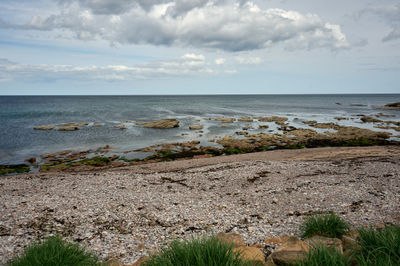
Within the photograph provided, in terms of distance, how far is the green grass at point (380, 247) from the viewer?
188 inches

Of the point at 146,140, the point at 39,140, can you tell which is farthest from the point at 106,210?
the point at 39,140

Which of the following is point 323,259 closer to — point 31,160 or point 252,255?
point 252,255

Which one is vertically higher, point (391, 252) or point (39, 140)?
point (391, 252)

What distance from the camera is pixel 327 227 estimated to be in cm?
772

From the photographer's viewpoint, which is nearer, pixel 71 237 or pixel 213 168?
pixel 71 237

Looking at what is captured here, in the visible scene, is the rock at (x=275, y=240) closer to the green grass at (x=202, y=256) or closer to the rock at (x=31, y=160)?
the green grass at (x=202, y=256)

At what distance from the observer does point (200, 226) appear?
32.9 feet

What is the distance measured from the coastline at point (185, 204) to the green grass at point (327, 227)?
4.00 feet

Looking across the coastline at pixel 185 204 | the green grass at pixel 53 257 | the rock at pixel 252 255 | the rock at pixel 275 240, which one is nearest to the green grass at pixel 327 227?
the rock at pixel 275 240

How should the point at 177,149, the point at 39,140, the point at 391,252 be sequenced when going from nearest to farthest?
1. the point at 391,252
2. the point at 177,149
3. the point at 39,140

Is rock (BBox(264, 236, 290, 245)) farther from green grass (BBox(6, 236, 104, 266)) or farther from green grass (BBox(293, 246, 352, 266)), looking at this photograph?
green grass (BBox(6, 236, 104, 266))

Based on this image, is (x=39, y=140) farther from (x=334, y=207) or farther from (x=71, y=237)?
(x=334, y=207)

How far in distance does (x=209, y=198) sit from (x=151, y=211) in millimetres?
3530

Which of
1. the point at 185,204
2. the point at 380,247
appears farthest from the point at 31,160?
the point at 380,247
